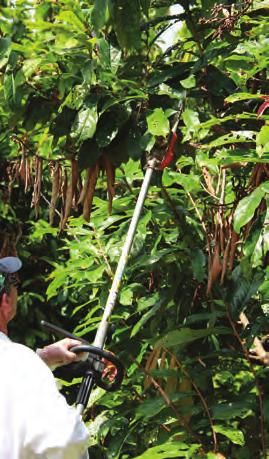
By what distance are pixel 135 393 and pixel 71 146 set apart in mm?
932

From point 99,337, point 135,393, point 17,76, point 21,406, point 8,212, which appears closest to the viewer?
point 21,406

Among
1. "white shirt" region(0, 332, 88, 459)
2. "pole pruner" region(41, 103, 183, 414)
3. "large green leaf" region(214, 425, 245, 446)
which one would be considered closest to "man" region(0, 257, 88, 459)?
"white shirt" region(0, 332, 88, 459)

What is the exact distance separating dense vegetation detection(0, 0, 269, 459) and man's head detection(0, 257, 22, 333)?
18.4 inches

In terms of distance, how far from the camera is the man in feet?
6.43

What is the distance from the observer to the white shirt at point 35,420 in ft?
6.43

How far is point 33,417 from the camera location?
6.48ft

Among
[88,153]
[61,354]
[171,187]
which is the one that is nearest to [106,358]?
[61,354]

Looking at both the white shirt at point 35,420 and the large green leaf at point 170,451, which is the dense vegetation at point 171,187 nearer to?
the large green leaf at point 170,451

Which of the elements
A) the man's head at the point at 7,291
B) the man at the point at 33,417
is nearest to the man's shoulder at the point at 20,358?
the man at the point at 33,417

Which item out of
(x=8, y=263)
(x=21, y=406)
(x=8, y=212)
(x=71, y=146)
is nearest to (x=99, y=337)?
(x=8, y=263)

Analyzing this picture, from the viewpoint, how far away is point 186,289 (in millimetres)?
3158

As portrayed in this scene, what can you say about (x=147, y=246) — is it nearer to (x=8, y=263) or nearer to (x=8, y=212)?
(x=8, y=263)

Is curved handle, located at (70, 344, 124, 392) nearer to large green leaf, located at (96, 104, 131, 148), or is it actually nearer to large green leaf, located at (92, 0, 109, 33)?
large green leaf, located at (96, 104, 131, 148)

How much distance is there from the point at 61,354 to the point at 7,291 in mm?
231
